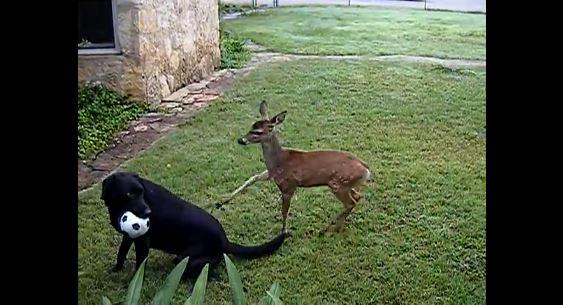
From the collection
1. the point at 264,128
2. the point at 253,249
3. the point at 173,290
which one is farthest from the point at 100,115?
the point at 173,290

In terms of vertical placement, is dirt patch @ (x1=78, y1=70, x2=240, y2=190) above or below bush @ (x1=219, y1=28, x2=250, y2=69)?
below

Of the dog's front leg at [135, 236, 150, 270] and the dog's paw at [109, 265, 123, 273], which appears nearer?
the dog's front leg at [135, 236, 150, 270]

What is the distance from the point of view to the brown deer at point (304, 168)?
1.73m

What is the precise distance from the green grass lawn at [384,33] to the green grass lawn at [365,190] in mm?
81

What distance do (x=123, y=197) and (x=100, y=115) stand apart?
1250 mm

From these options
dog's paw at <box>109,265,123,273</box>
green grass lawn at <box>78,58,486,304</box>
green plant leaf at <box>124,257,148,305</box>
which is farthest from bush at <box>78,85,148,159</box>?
green plant leaf at <box>124,257,148,305</box>

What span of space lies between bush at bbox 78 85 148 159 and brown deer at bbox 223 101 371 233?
759mm

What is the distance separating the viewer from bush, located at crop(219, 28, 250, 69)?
10.1ft

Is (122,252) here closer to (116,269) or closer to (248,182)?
(116,269)

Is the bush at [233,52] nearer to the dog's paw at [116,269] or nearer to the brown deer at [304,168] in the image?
the brown deer at [304,168]

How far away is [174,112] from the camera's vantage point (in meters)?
2.62

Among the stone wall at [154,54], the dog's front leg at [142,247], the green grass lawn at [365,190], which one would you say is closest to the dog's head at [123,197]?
the dog's front leg at [142,247]

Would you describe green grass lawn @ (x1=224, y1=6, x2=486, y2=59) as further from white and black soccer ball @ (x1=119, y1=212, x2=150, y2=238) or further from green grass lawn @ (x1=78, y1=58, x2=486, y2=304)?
white and black soccer ball @ (x1=119, y1=212, x2=150, y2=238)
